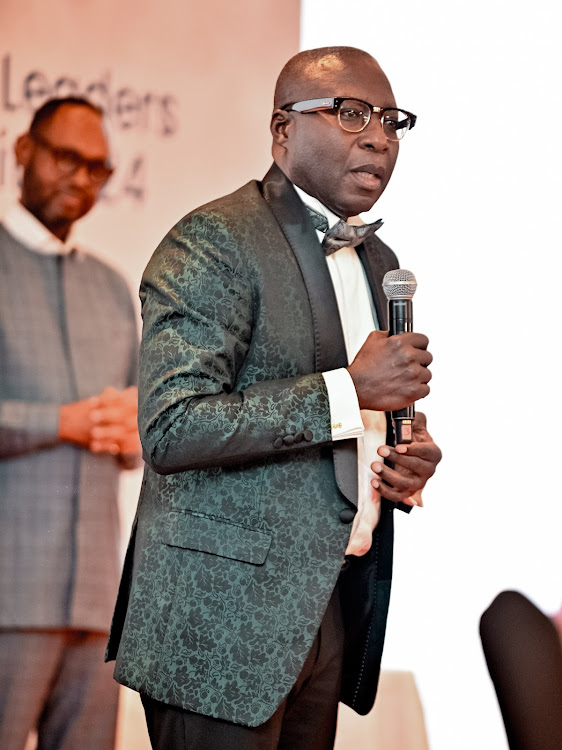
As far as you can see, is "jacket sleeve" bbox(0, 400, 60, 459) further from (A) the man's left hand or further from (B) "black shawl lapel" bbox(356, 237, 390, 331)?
(A) the man's left hand

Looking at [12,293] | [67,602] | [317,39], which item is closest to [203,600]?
[67,602]

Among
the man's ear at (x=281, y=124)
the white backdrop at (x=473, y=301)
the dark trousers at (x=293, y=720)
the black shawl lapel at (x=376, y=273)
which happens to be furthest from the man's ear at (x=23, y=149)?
the dark trousers at (x=293, y=720)

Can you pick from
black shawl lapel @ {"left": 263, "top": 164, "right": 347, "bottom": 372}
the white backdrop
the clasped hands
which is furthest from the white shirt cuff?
the white backdrop

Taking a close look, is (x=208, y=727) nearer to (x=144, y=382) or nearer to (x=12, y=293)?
(x=144, y=382)

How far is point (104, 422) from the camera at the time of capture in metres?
3.57

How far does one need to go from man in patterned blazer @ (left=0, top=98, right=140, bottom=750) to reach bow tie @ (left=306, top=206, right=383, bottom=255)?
5.44ft

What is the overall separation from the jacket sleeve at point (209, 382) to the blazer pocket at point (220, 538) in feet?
0.38

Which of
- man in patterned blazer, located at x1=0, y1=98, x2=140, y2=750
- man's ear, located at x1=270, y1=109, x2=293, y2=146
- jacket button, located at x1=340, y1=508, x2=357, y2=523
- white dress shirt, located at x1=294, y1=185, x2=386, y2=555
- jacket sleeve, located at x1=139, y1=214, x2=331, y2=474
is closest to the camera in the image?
jacket sleeve, located at x1=139, y1=214, x2=331, y2=474

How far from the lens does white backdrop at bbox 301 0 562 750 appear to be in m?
3.74

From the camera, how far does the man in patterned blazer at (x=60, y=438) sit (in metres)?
3.46

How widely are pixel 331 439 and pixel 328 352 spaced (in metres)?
0.21

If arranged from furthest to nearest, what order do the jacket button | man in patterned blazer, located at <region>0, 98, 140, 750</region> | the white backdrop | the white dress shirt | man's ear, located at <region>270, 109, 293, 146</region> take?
the white backdrop, man in patterned blazer, located at <region>0, 98, 140, 750</region>, man's ear, located at <region>270, 109, 293, 146</region>, the white dress shirt, the jacket button

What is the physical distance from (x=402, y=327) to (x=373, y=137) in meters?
0.44

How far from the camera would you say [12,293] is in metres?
3.55
